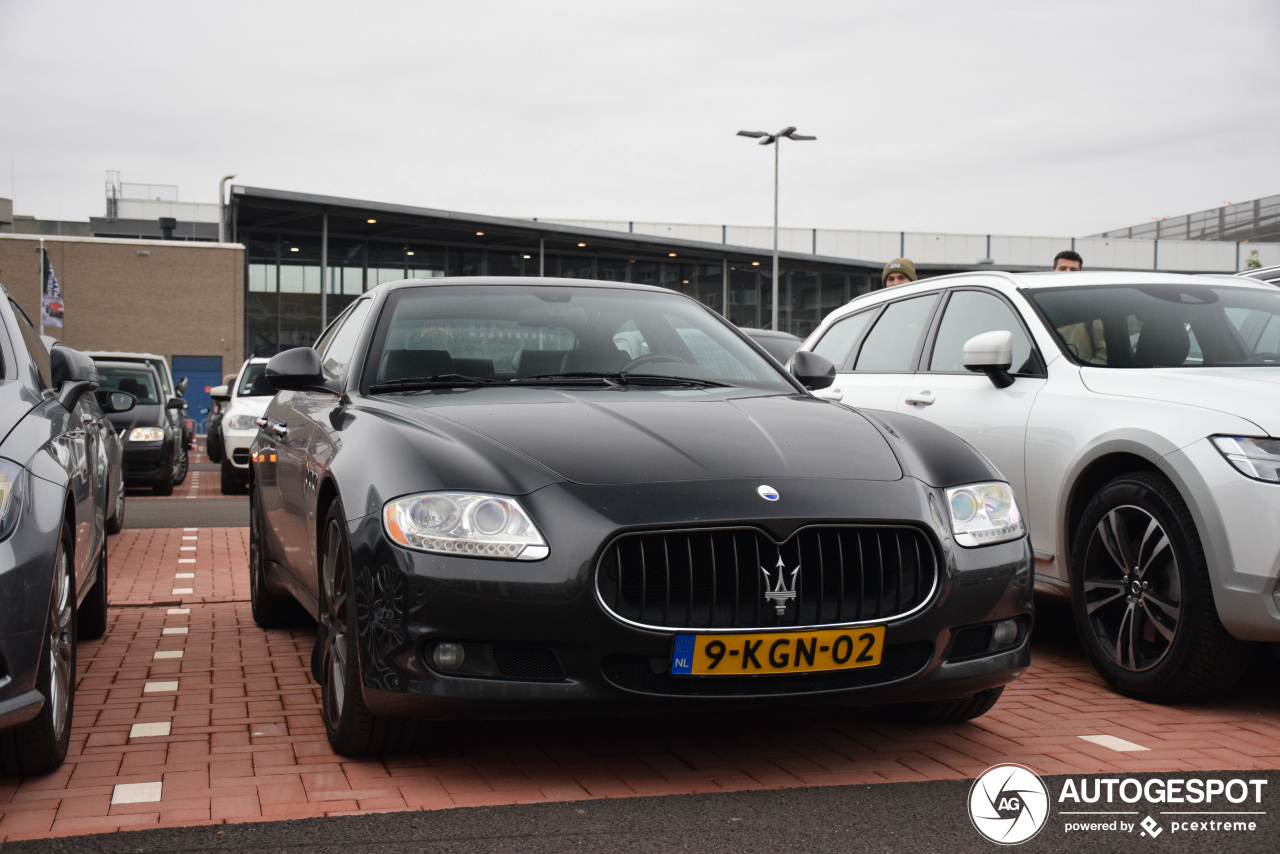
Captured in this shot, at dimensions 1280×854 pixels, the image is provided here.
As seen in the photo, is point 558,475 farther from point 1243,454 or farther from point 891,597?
point 1243,454

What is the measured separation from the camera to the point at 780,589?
3.33 metres

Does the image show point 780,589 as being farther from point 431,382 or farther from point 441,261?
point 441,261

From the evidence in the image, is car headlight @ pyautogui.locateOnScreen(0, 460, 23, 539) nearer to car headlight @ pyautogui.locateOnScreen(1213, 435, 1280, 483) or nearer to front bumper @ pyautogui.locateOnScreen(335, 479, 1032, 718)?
front bumper @ pyautogui.locateOnScreen(335, 479, 1032, 718)

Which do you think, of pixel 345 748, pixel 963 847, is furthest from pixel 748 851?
pixel 345 748

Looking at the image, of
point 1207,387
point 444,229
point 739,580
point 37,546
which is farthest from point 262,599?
point 444,229

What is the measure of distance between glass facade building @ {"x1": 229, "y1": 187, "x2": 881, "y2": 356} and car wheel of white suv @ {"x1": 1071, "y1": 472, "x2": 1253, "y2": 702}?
29931mm

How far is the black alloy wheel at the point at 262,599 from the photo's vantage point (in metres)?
6.04

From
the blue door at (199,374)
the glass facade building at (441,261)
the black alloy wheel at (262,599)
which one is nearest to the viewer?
the black alloy wheel at (262,599)

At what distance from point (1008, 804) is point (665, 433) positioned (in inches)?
54.6

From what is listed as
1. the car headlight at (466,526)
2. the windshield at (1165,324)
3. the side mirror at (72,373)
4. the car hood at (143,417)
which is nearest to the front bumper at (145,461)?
the car hood at (143,417)

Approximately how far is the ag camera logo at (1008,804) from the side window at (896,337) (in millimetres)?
3286

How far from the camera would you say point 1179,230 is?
46344mm

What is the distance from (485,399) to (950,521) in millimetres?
1537

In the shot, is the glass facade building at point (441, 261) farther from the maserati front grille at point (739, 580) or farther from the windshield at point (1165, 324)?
the maserati front grille at point (739, 580)
